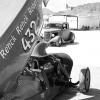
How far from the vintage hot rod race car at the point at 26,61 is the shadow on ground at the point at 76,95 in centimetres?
61

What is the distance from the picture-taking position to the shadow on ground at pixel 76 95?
5480 millimetres

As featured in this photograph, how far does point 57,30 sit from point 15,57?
1475 cm

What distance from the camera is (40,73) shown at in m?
4.64

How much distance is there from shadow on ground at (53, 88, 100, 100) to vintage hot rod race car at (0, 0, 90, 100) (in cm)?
61

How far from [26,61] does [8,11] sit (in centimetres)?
71

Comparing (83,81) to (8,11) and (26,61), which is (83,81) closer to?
(26,61)

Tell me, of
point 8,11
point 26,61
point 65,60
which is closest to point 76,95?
point 65,60

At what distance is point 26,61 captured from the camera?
10.4 ft

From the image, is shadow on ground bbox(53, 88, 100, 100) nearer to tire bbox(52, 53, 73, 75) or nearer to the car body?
tire bbox(52, 53, 73, 75)

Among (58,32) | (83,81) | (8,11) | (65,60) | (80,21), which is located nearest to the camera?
(8,11)

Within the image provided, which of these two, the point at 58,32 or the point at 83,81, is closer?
the point at 83,81

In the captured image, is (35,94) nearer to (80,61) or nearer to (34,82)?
(34,82)

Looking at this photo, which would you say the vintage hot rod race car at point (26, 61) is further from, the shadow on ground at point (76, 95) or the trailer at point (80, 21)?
the trailer at point (80, 21)

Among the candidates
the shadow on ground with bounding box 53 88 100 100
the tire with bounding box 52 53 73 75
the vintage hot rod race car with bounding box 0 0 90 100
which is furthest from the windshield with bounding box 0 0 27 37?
the shadow on ground with bounding box 53 88 100 100
